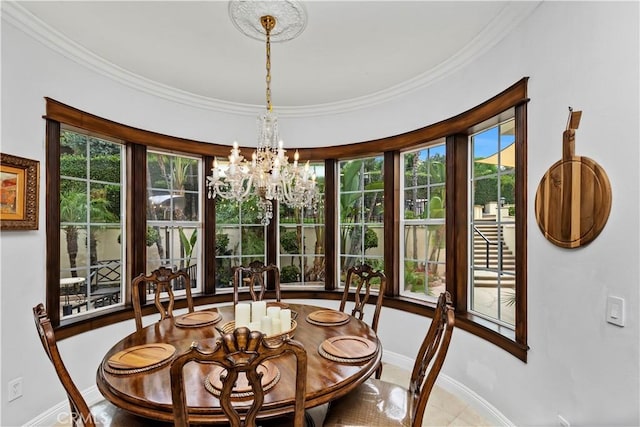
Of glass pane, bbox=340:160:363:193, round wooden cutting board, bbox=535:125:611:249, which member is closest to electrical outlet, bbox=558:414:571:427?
round wooden cutting board, bbox=535:125:611:249

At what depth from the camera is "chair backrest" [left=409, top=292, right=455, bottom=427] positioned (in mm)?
1486

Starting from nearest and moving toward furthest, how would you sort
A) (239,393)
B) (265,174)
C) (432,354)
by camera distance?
1. (239,393)
2. (432,354)
3. (265,174)

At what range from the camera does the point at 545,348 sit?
1.89 metres

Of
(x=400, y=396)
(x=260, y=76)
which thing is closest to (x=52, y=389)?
(x=400, y=396)

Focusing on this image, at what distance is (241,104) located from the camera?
145 inches

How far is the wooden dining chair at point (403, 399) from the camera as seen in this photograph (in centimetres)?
152

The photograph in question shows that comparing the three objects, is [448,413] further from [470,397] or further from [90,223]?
[90,223]

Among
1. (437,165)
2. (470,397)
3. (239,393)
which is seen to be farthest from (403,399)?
(437,165)

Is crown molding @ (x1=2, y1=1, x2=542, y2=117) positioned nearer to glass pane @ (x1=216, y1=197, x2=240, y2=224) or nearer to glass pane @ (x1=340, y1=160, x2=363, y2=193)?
glass pane @ (x1=340, y1=160, x2=363, y2=193)

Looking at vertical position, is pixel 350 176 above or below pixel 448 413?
above

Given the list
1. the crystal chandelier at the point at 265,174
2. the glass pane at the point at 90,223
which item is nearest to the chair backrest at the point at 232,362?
the crystal chandelier at the point at 265,174

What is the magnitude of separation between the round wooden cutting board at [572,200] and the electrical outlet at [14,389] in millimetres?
3458

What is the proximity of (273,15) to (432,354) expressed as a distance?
2186 millimetres

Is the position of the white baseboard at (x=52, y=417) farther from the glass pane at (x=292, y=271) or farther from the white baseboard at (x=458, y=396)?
the glass pane at (x=292, y=271)
